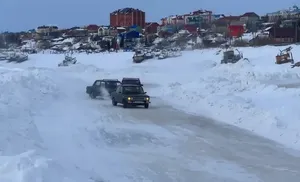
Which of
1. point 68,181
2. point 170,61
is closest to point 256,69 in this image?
point 170,61

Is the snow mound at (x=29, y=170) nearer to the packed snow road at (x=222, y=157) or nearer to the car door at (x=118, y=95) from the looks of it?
the packed snow road at (x=222, y=157)

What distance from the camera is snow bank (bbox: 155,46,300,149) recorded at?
2009cm

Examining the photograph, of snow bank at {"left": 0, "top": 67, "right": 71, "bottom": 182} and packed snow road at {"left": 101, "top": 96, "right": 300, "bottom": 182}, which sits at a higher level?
snow bank at {"left": 0, "top": 67, "right": 71, "bottom": 182}

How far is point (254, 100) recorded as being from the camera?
2858 cm

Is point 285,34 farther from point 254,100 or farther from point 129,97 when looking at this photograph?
point 254,100

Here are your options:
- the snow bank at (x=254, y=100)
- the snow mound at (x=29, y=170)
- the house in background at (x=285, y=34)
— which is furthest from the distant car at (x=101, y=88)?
the house in background at (x=285, y=34)

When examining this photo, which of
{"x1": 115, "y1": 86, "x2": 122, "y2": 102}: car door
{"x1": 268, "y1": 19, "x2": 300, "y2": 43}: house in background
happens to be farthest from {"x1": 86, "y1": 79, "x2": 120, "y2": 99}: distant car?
{"x1": 268, "y1": 19, "x2": 300, "y2": 43}: house in background

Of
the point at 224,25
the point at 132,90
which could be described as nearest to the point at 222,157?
the point at 132,90

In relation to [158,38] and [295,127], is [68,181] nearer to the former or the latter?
[295,127]

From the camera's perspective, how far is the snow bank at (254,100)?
20094 mm

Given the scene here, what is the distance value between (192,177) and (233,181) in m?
0.83

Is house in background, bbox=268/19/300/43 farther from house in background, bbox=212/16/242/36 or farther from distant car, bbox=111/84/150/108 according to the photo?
distant car, bbox=111/84/150/108

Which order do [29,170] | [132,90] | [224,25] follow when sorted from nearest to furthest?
[29,170], [132,90], [224,25]

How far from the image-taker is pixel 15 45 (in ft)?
547
